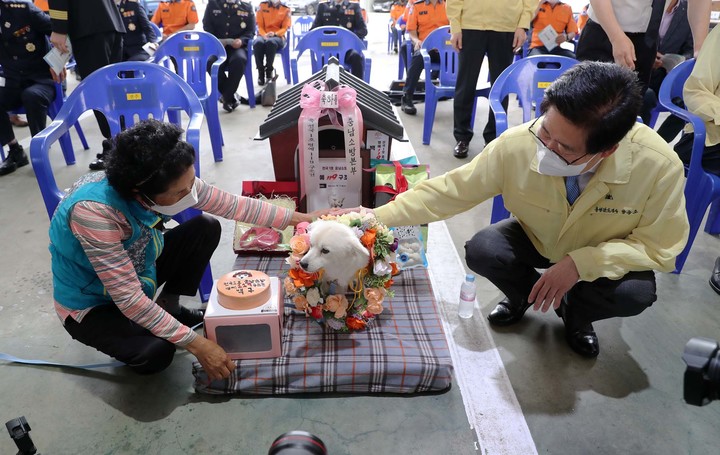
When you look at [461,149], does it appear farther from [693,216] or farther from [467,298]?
[467,298]

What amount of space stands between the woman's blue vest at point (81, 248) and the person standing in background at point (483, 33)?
266 cm

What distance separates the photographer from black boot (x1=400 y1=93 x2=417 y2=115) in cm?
498

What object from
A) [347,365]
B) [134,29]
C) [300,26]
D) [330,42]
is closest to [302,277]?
[347,365]

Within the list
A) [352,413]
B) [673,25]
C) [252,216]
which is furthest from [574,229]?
[673,25]

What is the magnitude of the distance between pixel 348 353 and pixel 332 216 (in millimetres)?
506

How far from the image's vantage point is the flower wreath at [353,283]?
1.63 metres

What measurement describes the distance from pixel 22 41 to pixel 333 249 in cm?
333

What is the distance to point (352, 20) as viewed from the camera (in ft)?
20.7

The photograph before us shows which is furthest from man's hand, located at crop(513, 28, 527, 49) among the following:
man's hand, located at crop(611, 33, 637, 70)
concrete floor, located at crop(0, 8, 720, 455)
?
concrete floor, located at crop(0, 8, 720, 455)

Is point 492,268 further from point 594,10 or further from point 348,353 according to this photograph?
point 594,10

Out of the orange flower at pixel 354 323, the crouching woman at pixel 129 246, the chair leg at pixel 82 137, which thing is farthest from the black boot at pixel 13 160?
the orange flower at pixel 354 323

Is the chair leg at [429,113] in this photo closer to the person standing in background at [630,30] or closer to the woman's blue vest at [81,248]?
the person standing in background at [630,30]

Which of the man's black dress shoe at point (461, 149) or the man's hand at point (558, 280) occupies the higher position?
the man's hand at point (558, 280)

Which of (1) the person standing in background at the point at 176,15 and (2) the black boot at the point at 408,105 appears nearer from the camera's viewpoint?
(2) the black boot at the point at 408,105
